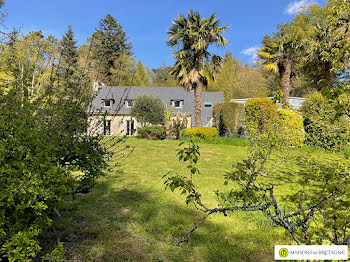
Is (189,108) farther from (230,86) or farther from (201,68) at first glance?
(230,86)

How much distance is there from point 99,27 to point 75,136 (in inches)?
2119

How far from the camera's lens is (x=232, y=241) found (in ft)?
11.5

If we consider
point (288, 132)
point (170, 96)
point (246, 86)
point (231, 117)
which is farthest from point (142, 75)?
point (288, 132)

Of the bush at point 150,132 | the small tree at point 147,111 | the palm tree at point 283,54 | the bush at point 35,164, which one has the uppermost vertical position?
the palm tree at point 283,54

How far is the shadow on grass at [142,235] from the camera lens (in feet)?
10.1

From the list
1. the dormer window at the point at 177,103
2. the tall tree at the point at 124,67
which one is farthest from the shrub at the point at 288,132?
the tall tree at the point at 124,67

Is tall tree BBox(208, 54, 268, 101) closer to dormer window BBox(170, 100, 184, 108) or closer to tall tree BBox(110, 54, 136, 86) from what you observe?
dormer window BBox(170, 100, 184, 108)

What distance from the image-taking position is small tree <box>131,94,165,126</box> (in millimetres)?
22344

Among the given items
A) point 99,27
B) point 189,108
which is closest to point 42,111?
point 189,108

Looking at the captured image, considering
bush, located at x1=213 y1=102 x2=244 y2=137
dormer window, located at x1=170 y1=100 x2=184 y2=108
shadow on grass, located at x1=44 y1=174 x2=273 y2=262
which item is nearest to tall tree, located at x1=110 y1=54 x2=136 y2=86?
dormer window, located at x1=170 y1=100 x2=184 y2=108

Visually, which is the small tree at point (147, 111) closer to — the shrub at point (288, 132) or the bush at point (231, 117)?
the bush at point (231, 117)

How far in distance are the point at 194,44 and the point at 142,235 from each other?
18509 millimetres

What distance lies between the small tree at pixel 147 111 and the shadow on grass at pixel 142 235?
17572 millimetres

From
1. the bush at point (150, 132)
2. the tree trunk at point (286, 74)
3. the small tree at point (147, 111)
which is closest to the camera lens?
the tree trunk at point (286, 74)
